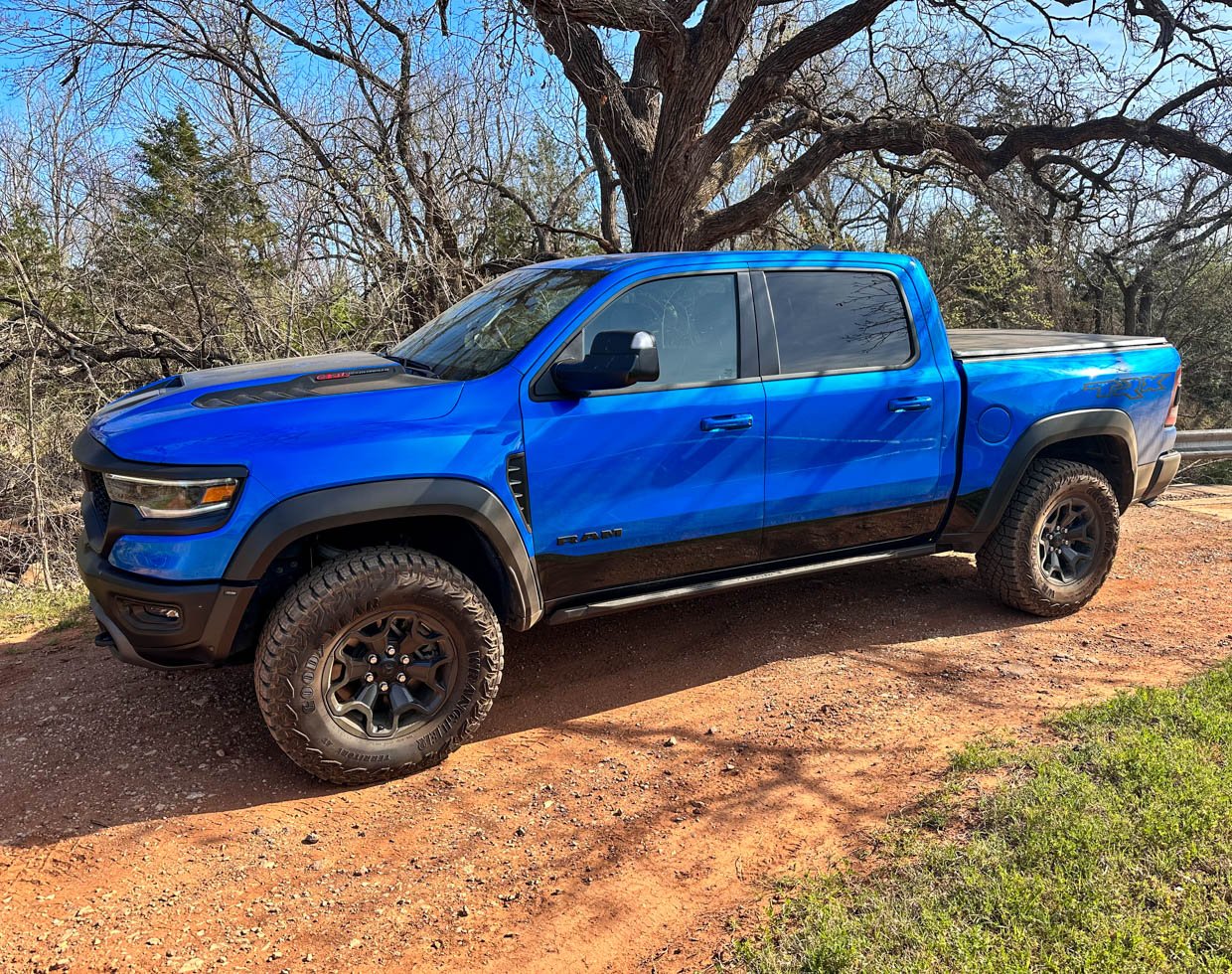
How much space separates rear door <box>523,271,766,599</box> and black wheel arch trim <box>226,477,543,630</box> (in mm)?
130

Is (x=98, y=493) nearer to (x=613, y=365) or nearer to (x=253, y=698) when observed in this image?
(x=253, y=698)

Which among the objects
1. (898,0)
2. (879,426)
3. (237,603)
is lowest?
(237,603)

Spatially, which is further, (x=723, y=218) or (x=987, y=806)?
(x=723, y=218)

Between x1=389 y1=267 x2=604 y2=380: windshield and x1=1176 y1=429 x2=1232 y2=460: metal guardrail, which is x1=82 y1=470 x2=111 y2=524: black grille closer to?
x1=389 y1=267 x2=604 y2=380: windshield

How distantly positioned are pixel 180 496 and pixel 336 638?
744 millimetres

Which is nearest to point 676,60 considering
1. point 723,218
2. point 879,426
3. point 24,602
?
point 723,218

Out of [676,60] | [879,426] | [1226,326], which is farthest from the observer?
[1226,326]

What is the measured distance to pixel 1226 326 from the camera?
20.5 meters

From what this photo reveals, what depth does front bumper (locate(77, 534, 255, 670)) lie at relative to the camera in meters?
3.01

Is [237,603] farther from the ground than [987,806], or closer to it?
farther from the ground

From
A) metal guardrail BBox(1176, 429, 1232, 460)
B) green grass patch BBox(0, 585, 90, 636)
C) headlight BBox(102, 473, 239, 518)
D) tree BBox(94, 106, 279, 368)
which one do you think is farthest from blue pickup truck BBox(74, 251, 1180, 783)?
tree BBox(94, 106, 279, 368)

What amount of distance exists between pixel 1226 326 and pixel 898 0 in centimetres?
1568

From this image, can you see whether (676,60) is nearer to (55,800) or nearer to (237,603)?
(237,603)

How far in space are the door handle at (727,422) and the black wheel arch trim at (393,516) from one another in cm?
98
